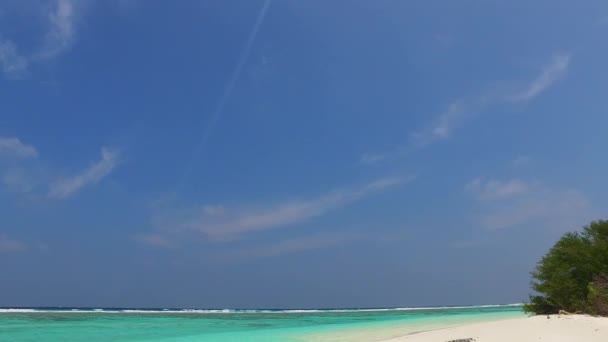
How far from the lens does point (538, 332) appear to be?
13.6 metres

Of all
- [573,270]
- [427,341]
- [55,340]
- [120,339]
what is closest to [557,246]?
[573,270]

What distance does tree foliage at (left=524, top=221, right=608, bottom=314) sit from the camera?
2081cm

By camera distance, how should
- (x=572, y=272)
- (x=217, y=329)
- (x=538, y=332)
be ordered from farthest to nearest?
(x=217, y=329) < (x=572, y=272) < (x=538, y=332)

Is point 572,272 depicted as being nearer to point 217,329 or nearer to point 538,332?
point 538,332

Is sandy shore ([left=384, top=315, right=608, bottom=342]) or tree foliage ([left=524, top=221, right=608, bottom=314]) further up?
tree foliage ([left=524, top=221, right=608, bottom=314])

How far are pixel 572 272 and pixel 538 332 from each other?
9.80m

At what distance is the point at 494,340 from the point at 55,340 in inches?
718

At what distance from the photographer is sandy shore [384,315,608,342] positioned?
12859 mm

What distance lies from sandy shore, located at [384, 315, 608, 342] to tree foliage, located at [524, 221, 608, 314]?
16.4ft

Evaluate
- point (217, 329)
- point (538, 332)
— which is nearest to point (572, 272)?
point (538, 332)

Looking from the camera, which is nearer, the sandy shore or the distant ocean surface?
the sandy shore

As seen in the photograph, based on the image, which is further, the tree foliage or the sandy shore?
the tree foliage

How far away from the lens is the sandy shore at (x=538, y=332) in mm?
12859

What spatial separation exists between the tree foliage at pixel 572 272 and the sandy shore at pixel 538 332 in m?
5.00
